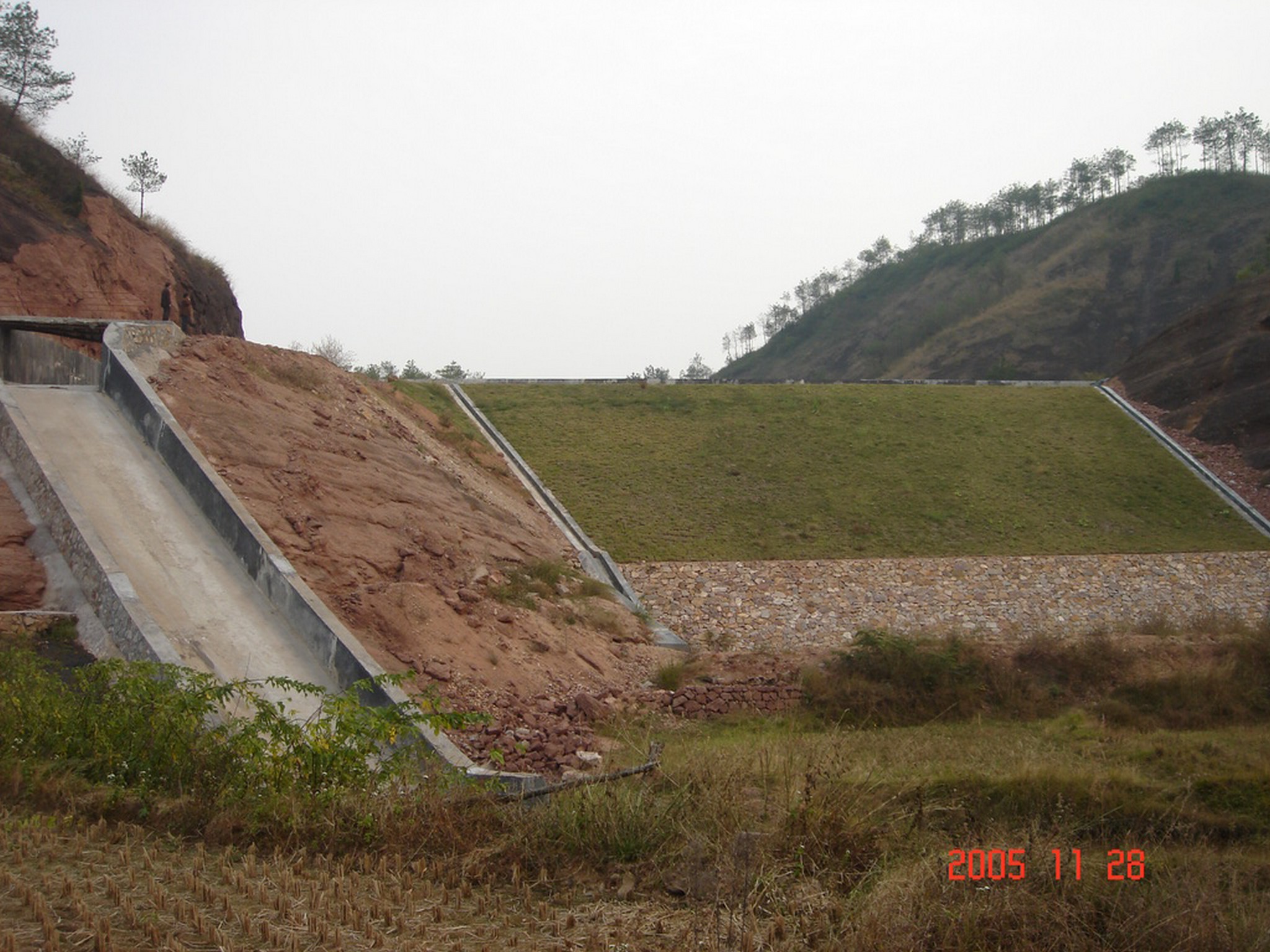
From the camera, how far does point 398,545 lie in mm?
15180

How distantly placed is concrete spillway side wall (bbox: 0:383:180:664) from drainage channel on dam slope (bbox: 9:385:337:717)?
12.3 inches

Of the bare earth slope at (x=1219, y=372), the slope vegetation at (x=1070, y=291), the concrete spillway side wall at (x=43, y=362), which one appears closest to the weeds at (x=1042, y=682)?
the concrete spillway side wall at (x=43, y=362)

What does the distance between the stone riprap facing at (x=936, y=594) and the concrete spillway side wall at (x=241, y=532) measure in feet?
27.3

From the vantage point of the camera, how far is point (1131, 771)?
952 cm

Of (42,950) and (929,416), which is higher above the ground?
(929,416)

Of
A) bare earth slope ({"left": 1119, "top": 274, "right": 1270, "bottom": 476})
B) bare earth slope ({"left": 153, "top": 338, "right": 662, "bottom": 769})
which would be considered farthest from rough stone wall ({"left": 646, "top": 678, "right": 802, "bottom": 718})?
bare earth slope ({"left": 1119, "top": 274, "right": 1270, "bottom": 476})

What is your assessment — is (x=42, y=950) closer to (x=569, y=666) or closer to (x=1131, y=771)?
(x=1131, y=771)

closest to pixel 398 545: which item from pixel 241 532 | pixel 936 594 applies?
pixel 241 532

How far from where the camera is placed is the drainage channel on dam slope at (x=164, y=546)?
36.8ft

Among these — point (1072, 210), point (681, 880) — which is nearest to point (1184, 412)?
point (681, 880)

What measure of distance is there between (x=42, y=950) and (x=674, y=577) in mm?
16852

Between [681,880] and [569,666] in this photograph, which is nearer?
[681,880]

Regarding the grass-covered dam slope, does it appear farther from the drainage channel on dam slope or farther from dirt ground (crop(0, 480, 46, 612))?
dirt ground (crop(0, 480, 46, 612))

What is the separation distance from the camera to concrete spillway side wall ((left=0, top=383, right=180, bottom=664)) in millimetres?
10367
